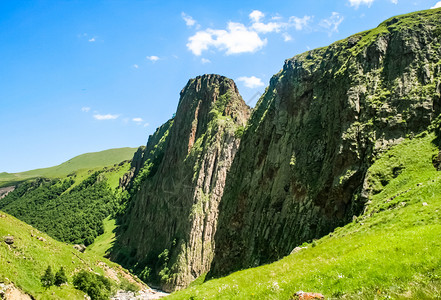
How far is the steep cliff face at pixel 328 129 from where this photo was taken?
134 ft

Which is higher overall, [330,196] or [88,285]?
[330,196]

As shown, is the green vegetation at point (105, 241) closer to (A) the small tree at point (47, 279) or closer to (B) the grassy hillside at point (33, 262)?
(B) the grassy hillside at point (33, 262)

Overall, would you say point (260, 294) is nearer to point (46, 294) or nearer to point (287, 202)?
point (287, 202)

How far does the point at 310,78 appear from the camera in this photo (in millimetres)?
60500

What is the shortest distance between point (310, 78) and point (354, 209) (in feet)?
107

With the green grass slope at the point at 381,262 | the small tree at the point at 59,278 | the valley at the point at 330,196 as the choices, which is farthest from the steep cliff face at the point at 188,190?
the green grass slope at the point at 381,262

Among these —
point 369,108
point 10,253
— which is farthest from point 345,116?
point 10,253

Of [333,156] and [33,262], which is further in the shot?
[33,262]

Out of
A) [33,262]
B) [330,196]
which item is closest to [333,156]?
[330,196]

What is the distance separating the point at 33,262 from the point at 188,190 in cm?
6841

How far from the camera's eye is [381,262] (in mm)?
14961

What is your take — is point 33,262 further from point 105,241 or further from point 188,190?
point 105,241

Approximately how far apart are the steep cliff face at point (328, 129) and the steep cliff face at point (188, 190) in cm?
3238

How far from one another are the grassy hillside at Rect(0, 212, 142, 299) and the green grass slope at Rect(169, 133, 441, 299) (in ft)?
122
